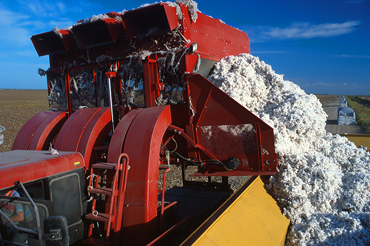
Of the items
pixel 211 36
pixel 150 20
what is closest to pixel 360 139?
pixel 211 36

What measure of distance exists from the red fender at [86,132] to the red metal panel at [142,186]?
27.6 inches

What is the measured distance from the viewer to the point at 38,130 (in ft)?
13.7

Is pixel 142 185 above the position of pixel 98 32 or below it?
below

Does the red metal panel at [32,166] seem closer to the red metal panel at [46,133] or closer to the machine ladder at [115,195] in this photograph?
the machine ladder at [115,195]

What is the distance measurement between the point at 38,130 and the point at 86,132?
4.13ft

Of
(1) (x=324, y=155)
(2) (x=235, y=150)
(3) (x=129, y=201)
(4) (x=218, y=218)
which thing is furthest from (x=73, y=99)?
(1) (x=324, y=155)

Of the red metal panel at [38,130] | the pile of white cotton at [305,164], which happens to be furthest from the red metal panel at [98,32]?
the pile of white cotton at [305,164]

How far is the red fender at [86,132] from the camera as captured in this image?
3377mm

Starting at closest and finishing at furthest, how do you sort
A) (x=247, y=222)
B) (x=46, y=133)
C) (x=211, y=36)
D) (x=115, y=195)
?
1. (x=115, y=195)
2. (x=247, y=222)
3. (x=46, y=133)
4. (x=211, y=36)

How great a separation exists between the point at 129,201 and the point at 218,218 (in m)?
0.99

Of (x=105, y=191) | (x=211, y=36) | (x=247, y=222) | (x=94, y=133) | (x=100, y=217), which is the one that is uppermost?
(x=211, y=36)

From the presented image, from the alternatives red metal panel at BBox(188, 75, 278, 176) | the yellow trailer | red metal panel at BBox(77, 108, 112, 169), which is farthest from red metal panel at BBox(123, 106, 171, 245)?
the yellow trailer

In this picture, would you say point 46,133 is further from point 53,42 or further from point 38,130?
point 53,42

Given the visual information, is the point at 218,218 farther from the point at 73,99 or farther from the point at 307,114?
the point at 73,99
